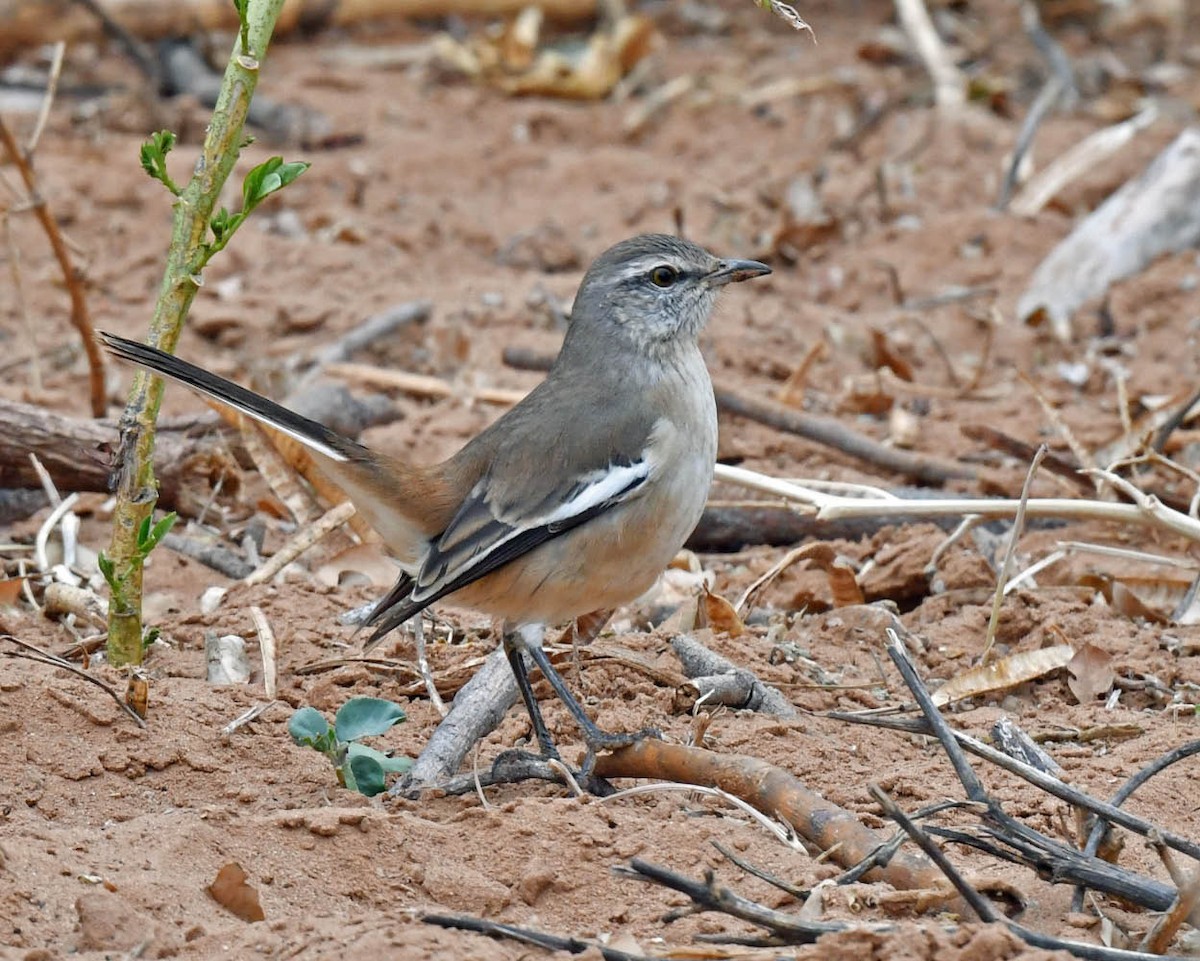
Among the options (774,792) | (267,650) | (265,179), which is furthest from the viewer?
(267,650)

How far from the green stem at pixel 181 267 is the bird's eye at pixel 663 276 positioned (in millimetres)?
1642

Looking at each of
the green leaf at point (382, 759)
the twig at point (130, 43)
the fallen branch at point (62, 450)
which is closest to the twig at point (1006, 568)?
the green leaf at point (382, 759)

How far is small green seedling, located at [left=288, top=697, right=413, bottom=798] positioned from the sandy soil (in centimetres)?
8

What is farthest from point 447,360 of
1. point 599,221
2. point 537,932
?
point 537,932

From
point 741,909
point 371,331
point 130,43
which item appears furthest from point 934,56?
point 741,909

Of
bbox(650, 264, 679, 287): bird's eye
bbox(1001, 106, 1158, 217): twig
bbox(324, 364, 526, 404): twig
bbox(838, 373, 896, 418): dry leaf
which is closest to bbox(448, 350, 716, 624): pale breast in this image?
bbox(650, 264, 679, 287): bird's eye

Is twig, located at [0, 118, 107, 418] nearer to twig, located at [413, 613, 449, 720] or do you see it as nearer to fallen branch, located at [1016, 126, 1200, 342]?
twig, located at [413, 613, 449, 720]

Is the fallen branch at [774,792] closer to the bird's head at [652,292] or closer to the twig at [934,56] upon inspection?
the bird's head at [652,292]

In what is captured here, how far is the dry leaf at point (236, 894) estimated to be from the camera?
12.1 ft

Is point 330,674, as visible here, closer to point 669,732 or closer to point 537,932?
point 669,732

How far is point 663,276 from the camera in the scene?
575 cm

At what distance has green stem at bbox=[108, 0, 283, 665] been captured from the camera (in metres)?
4.63

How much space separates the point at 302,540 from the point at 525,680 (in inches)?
58.3

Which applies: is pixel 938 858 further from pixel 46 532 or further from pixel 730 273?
pixel 46 532
